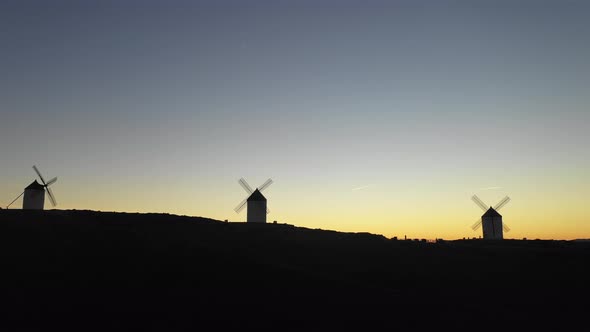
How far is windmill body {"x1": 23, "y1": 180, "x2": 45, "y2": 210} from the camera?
61156mm

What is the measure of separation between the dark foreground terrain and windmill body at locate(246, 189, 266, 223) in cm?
1402

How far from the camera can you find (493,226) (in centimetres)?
7419

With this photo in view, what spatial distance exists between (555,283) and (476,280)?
5877mm

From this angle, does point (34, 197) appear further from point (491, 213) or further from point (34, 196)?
point (491, 213)

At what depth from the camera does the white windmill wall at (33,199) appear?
61125 mm

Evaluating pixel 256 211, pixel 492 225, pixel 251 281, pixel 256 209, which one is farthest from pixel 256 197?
pixel 492 225

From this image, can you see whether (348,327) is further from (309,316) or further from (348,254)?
(348,254)

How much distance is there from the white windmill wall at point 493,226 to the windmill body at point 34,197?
2456 inches

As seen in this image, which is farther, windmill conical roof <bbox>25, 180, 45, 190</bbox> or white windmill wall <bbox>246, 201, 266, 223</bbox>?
windmill conical roof <bbox>25, 180, 45, 190</bbox>

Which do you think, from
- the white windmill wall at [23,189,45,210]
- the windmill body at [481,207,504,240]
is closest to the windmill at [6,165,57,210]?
the white windmill wall at [23,189,45,210]

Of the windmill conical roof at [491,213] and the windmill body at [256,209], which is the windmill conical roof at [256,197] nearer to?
the windmill body at [256,209]

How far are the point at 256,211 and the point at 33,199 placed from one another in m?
28.4

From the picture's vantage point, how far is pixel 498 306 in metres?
27.8

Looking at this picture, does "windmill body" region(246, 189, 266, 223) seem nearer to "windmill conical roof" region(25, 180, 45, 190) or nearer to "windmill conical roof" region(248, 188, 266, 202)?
"windmill conical roof" region(248, 188, 266, 202)
